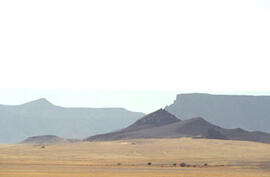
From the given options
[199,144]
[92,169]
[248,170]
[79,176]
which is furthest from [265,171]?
[199,144]

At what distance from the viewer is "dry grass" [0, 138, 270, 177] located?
80375mm

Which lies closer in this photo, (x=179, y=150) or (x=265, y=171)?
(x=265, y=171)

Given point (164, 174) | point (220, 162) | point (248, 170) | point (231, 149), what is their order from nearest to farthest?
point (164, 174) < point (248, 170) < point (220, 162) < point (231, 149)

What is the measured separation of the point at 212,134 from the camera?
189 m

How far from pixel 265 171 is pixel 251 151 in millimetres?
48739

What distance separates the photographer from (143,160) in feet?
365

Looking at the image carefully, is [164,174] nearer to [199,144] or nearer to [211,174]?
[211,174]

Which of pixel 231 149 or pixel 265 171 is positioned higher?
pixel 231 149

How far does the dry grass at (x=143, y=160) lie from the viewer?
80.4 meters

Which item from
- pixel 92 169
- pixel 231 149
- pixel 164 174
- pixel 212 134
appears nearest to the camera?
pixel 164 174

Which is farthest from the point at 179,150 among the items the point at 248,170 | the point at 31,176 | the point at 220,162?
the point at 31,176

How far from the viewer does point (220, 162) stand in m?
107

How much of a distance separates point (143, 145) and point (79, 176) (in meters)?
82.8

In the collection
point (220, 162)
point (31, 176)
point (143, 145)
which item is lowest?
point (31, 176)
